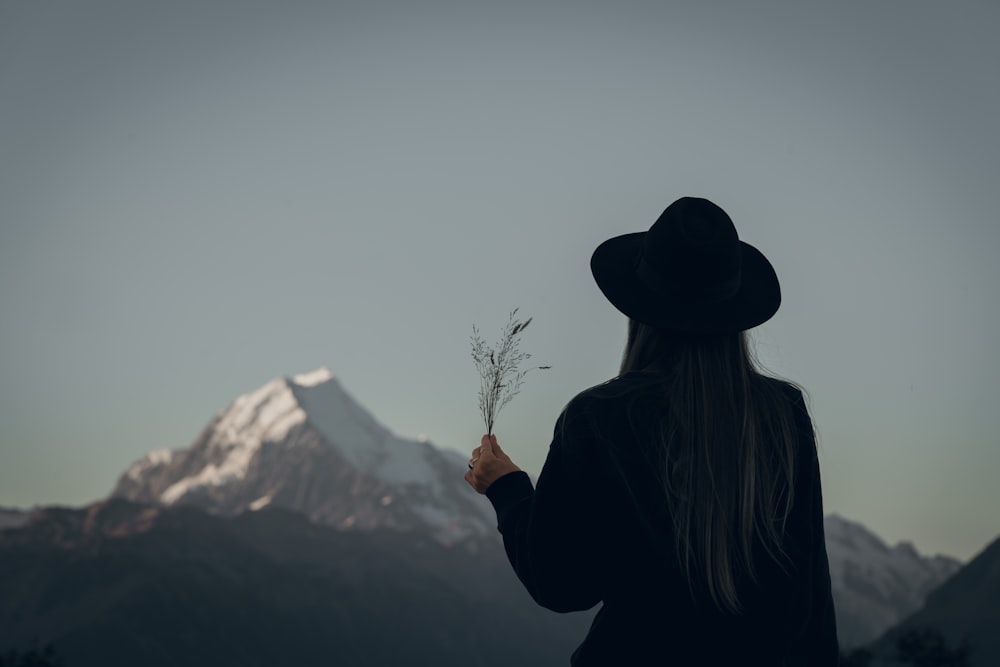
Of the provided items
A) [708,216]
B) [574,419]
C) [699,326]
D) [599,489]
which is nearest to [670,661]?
[599,489]

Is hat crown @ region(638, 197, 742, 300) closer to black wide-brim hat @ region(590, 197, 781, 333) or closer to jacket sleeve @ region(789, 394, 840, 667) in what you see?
black wide-brim hat @ region(590, 197, 781, 333)

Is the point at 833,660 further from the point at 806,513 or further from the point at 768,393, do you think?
the point at 768,393

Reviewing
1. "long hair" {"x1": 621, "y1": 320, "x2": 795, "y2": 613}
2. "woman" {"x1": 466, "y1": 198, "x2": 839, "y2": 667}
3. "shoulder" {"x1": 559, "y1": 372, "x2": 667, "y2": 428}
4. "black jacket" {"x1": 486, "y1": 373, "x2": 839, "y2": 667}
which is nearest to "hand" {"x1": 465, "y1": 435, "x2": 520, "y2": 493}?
"woman" {"x1": 466, "y1": 198, "x2": 839, "y2": 667}

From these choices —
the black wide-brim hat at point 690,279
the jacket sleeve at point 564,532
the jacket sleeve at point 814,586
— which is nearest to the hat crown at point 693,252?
the black wide-brim hat at point 690,279

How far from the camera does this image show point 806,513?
4480 mm

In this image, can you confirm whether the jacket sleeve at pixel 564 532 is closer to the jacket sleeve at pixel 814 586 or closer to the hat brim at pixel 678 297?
the hat brim at pixel 678 297

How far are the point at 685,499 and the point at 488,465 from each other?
94 cm

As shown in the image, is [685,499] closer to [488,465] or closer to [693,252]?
[488,465]

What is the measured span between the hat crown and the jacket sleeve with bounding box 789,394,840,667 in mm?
650

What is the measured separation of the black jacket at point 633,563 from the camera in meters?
4.14

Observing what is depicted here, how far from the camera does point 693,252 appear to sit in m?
4.61

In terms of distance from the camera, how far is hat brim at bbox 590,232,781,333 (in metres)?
4.47

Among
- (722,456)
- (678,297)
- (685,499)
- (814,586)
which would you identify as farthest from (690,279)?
(814,586)

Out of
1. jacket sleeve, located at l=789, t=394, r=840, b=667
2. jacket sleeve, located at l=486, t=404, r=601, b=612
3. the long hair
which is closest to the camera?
the long hair
